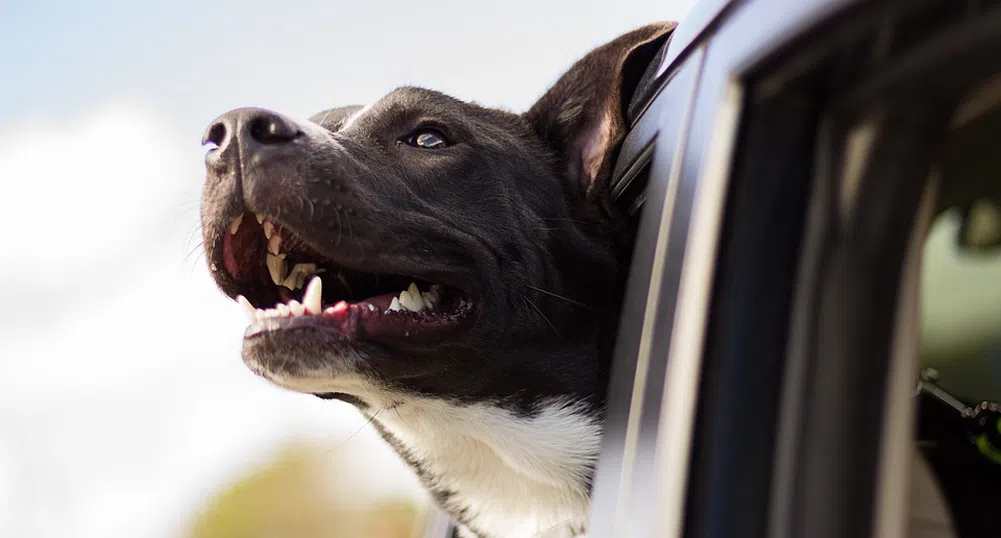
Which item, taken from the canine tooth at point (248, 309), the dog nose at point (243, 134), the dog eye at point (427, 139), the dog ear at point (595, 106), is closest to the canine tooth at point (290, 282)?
the canine tooth at point (248, 309)

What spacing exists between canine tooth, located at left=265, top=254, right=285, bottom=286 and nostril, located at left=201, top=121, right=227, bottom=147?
0.34 m

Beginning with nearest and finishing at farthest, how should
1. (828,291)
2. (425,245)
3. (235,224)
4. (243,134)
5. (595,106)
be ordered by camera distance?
(828,291) < (243,134) < (235,224) < (425,245) < (595,106)

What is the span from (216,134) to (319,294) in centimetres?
43

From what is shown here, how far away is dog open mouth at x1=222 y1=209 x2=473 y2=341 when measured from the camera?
2285 millimetres

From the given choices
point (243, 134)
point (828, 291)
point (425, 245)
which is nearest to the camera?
point (828, 291)

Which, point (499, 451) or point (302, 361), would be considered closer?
point (302, 361)

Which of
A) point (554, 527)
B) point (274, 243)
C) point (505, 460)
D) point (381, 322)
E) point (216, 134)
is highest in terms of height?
point (216, 134)

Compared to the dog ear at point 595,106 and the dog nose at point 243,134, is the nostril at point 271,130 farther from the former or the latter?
the dog ear at point 595,106

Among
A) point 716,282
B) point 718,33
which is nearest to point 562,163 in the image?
point 718,33

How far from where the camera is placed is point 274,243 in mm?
2348

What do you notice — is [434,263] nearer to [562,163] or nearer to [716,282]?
[562,163]

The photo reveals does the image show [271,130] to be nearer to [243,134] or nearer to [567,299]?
[243,134]

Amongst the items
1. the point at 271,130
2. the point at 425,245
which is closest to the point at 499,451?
the point at 425,245

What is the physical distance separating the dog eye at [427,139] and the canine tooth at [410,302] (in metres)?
0.44
